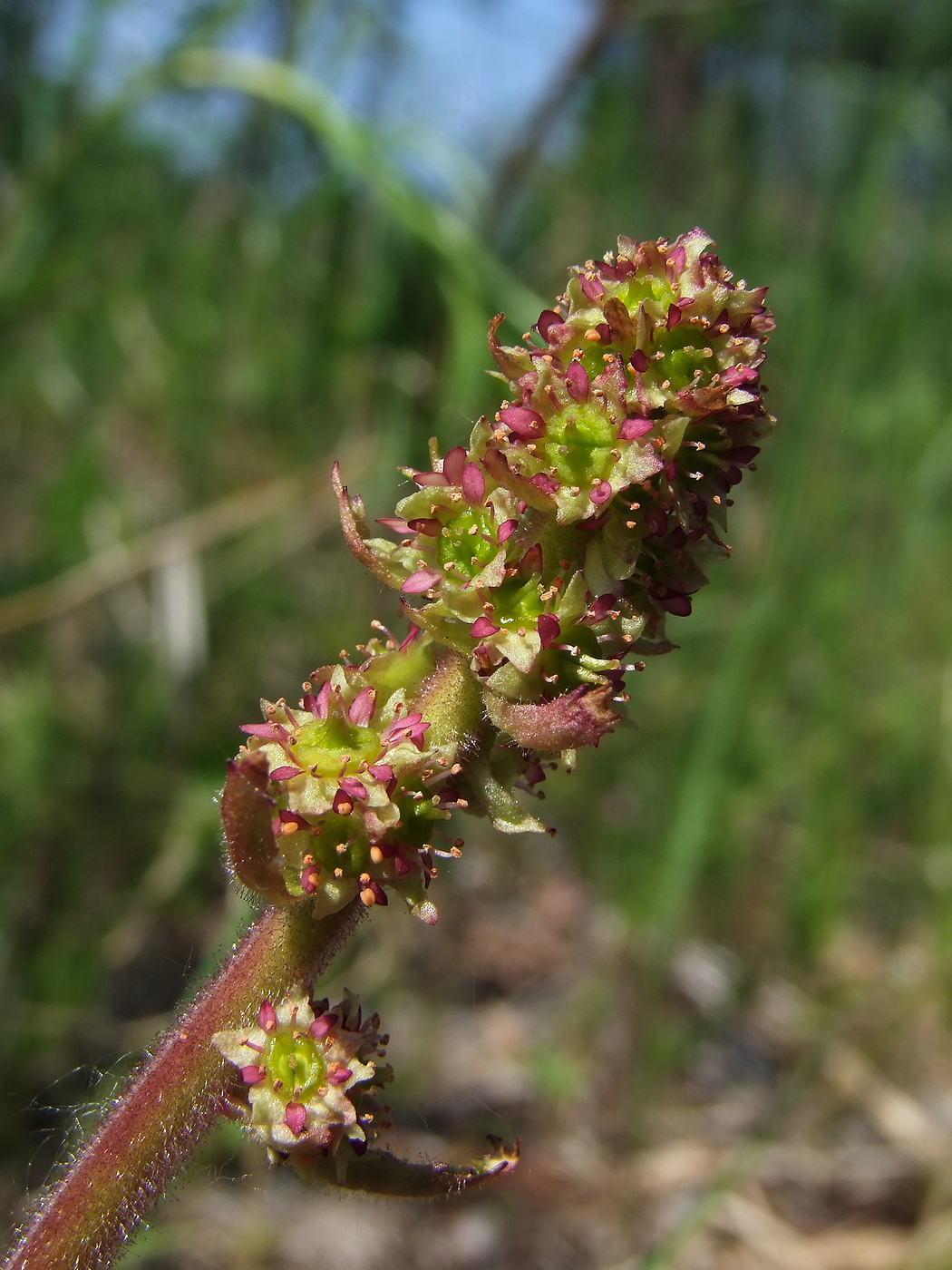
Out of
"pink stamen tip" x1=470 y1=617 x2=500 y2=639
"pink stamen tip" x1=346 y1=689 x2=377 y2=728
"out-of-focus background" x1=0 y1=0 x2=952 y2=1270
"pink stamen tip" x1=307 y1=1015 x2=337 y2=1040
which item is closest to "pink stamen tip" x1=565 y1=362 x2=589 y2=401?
"pink stamen tip" x1=470 y1=617 x2=500 y2=639

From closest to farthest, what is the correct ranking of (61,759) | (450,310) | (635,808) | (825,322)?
(450,310) → (825,322) → (61,759) → (635,808)

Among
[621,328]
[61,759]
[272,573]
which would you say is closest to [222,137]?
[272,573]

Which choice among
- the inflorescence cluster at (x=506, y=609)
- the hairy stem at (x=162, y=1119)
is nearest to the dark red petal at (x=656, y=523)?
the inflorescence cluster at (x=506, y=609)

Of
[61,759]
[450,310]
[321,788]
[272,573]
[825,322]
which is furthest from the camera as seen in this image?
[272,573]

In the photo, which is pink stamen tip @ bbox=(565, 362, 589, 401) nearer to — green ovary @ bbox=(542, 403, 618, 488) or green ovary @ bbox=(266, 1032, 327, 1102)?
green ovary @ bbox=(542, 403, 618, 488)

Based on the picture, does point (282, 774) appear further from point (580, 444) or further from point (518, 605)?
point (580, 444)

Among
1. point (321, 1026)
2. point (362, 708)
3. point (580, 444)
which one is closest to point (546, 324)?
point (580, 444)

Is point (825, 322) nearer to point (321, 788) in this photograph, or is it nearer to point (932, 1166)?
point (321, 788)
